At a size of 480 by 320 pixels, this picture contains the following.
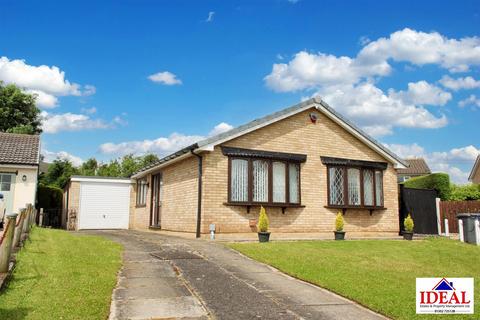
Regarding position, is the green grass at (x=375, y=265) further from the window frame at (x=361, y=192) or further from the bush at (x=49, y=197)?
the bush at (x=49, y=197)

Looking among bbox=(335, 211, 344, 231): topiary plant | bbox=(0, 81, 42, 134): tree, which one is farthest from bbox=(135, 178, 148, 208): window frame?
bbox=(0, 81, 42, 134): tree

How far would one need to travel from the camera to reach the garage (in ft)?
75.0

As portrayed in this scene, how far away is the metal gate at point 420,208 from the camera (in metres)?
19.9

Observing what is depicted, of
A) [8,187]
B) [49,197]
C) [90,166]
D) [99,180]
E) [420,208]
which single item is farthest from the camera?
[90,166]

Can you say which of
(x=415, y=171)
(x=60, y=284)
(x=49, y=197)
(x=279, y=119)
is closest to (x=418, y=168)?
(x=415, y=171)

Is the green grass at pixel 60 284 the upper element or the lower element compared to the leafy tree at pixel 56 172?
lower

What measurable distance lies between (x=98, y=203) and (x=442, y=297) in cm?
1964

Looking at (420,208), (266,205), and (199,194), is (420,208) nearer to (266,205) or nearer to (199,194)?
(266,205)

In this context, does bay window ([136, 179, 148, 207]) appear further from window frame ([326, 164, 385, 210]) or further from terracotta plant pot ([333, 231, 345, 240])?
terracotta plant pot ([333, 231, 345, 240])

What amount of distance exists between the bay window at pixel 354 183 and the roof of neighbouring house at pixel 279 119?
77cm

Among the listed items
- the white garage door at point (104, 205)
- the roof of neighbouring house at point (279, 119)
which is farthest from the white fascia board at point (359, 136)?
the white garage door at point (104, 205)

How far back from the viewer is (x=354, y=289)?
7.45 meters

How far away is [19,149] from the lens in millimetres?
22172

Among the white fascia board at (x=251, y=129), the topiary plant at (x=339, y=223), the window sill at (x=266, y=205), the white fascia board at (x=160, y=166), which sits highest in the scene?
the white fascia board at (x=251, y=129)
